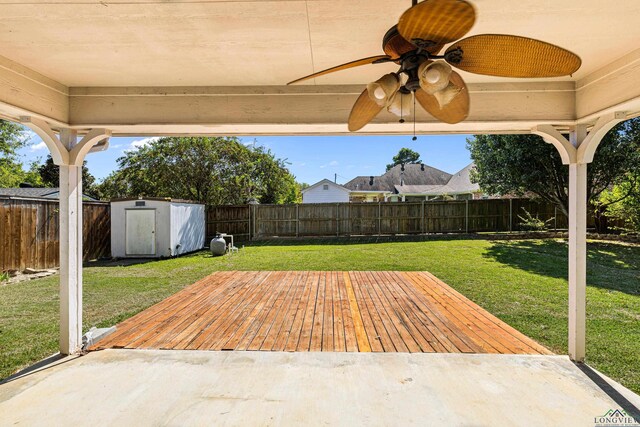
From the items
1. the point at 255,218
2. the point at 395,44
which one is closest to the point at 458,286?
the point at 395,44

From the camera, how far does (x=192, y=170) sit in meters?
15.3

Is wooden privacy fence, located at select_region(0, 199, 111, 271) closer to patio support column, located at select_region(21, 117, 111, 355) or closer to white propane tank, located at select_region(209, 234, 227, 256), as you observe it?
white propane tank, located at select_region(209, 234, 227, 256)

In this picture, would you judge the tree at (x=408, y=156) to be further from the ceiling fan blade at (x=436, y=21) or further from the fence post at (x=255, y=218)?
the ceiling fan blade at (x=436, y=21)

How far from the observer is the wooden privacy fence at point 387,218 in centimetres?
1341

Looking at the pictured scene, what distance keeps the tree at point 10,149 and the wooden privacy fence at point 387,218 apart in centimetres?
1188

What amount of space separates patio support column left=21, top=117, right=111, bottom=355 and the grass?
332 millimetres

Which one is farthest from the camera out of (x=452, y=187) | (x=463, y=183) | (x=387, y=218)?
(x=452, y=187)

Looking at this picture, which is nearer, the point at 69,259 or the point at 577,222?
the point at 577,222

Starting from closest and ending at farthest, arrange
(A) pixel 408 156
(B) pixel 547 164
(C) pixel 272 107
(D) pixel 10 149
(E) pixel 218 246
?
(C) pixel 272 107 → (E) pixel 218 246 → (B) pixel 547 164 → (D) pixel 10 149 → (A) pixel 408 156

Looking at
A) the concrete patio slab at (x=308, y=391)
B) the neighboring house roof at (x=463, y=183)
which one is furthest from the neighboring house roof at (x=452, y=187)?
the concrete patio slab at (x=308, y=391)

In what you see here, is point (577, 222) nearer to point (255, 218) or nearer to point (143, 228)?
point (143, 228)

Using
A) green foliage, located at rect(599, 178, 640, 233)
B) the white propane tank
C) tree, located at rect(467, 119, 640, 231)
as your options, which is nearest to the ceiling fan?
the white propane tank

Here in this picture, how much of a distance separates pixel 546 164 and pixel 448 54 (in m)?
10.8

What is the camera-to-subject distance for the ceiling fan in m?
1.27
